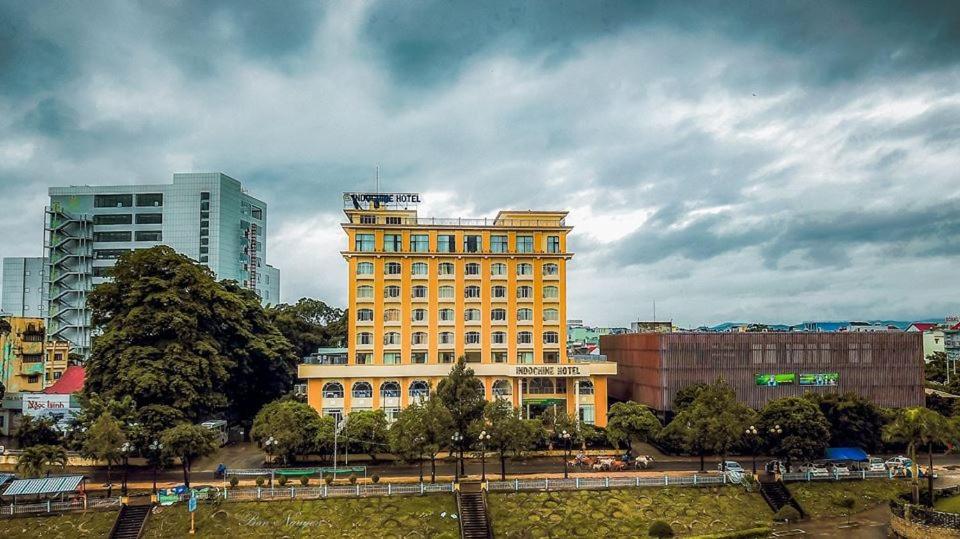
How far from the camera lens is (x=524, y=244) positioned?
64.9 meters

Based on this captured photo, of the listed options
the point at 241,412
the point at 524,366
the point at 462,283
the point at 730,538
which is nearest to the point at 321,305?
the point at 241,412

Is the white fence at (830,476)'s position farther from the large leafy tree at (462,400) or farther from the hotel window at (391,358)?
the hotel window at (391,358)

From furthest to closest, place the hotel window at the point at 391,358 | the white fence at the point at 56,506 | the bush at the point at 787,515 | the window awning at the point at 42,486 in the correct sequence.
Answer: the hotel window at the point at 391,358 → the bush at the point at 787,515 → the window awning at the point at 42,486 → the white fence at the point at 56,506

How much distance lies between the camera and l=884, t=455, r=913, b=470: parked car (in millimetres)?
49259

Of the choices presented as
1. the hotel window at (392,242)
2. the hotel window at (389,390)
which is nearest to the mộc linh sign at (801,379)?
the hotel window at (389,390)

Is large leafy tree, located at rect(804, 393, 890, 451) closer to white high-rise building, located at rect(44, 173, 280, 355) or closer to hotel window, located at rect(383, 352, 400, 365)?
hotel window, located at rect(383, 352, 400, 365)

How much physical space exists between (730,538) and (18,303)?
120597 millimetres

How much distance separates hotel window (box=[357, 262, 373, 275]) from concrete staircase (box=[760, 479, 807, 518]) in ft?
127

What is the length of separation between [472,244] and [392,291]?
9.24m

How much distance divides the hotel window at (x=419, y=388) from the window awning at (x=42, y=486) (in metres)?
27.0

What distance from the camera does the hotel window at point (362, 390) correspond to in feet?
195

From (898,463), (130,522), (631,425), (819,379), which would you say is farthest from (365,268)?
(898,463)

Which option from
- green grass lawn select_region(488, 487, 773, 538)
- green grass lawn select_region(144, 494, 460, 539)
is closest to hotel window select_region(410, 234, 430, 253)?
green grass lawn select_region(144, 494, 460, 539)

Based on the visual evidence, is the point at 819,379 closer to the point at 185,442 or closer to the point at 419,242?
the point at 419,242
